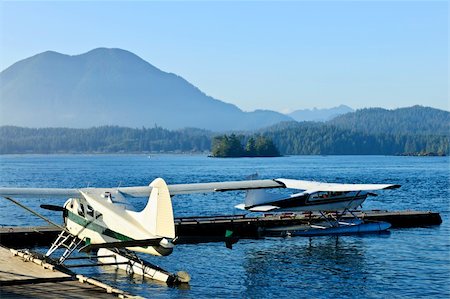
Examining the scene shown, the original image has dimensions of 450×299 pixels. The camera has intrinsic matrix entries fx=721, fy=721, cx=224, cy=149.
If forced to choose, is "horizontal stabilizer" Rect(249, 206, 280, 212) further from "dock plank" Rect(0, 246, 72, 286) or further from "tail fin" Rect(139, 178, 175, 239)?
"tail fin" Rect(139, 178, 175, 239)

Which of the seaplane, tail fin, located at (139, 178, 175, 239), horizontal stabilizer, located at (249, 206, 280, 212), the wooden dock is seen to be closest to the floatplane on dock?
tail fin, located at (139, 178, 175, 239)

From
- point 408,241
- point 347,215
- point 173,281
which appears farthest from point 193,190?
point 347,215

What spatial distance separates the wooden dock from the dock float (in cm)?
1105

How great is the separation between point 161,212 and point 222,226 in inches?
766

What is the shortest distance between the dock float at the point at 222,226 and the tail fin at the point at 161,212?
14857 mm

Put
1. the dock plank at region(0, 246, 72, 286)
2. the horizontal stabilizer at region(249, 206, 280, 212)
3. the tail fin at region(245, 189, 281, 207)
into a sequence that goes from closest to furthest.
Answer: the dock plank at region(0, 246, 72, 286), the horizontal stabilizer at region(249, 206, 280, 212), the tail fin at region(245, 189, 281, 207)

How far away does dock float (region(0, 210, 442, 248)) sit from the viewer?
35531mm

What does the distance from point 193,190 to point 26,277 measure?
8091mm

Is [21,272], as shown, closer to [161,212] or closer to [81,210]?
[81,210]

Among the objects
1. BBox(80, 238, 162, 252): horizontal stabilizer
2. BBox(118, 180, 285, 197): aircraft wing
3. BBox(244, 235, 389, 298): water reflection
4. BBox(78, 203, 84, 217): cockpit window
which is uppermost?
BBox(118, 180, 285, 197): aircraft wing

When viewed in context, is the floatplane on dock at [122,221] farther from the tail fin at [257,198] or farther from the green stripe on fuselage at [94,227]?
the tail fin at [257,198]

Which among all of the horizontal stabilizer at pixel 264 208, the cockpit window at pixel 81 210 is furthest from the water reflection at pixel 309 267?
the cockpit window at pixel 81 210

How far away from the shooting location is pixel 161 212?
20.5 metres

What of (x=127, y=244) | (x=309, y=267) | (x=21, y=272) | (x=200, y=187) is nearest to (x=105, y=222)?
(x=127, y=244)
